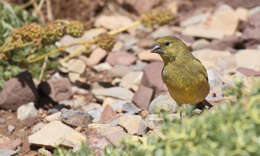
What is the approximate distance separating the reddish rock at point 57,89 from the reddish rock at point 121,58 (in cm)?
95

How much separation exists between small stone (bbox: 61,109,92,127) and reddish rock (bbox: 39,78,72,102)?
2.28ft

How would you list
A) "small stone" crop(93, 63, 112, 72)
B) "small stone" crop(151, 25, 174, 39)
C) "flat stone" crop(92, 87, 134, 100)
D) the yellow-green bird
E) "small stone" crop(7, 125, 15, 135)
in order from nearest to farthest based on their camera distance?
the yellow-green bird → "small stone" crop(7, 125, 15, 135) → "flat stone" crop(92, 87, 134, 100) → "small stone" crop(93, 63, 112, 72) → "small stone" crop(151, 25, 174, 39)

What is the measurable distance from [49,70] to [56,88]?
0.69m

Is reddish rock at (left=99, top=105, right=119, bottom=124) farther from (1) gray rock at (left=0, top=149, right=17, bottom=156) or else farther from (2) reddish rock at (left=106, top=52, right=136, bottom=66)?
Answer: (2) reddish rock at (left=106, top=52, right=136, bottom=66)

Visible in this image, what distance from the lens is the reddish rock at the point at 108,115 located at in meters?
4.77

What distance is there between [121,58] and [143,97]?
1290 mm

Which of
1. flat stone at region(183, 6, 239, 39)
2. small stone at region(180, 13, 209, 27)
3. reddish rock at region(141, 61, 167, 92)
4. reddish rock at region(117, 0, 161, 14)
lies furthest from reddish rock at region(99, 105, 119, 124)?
reddish rock at region(117, 0, 161, 14)

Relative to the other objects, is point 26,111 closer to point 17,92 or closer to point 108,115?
point 17,92

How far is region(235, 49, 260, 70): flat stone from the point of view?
18.3ft

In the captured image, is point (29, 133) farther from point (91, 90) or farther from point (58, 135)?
point (91, 90)

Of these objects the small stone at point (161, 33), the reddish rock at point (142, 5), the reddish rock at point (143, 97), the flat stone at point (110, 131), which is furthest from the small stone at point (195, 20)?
the flat stone at point (110, 131)

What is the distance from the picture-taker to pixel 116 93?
5.38 m

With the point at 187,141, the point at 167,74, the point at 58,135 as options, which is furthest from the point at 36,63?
the point at 187,141

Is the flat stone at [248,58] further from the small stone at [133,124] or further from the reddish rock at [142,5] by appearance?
the reddish rock at [142,5]
